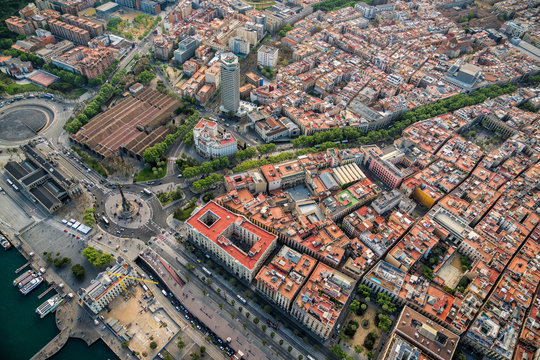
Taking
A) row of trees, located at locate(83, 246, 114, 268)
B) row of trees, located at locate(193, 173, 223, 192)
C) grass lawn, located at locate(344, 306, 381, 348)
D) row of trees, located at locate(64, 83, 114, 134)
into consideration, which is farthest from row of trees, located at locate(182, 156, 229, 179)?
grass lawn, located at locate(344, 306, 381, 348)

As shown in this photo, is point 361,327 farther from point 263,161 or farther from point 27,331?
point 27,331

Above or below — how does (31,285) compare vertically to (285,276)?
below

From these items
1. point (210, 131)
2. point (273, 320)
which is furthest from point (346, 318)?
point (210, 131)

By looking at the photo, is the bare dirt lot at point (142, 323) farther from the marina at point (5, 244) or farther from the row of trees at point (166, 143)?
the row of trees at point (166, 143)

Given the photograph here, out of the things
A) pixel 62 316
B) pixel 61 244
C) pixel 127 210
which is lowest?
pixel 62 316

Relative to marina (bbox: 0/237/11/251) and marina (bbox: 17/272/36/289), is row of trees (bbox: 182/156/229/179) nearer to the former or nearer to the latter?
marina (bbox: 17/272/36/289)

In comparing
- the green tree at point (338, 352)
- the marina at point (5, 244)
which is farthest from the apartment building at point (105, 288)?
the green tree at point (338, 352)

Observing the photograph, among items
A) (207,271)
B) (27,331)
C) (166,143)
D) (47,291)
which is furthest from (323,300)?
(166,143)
